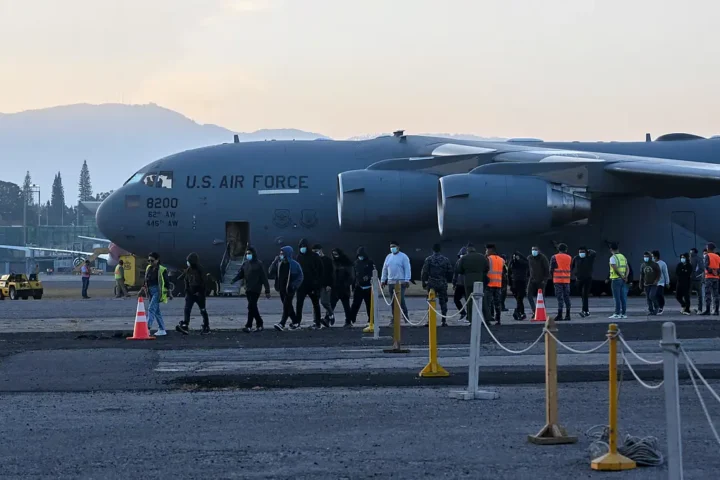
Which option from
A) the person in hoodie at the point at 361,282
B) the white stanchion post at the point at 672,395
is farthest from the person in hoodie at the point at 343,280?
the white stanchion post at the point at 672,395

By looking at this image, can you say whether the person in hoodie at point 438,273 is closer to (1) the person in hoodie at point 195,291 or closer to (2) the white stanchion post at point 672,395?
(1) the person in hoodie at point 195,291

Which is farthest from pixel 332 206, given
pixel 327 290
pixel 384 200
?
pixel 327 290

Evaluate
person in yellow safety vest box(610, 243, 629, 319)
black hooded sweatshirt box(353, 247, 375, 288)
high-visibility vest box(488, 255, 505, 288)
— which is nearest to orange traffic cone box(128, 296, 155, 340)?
black hooded sweatshirt box(353, 247, 375, 288)

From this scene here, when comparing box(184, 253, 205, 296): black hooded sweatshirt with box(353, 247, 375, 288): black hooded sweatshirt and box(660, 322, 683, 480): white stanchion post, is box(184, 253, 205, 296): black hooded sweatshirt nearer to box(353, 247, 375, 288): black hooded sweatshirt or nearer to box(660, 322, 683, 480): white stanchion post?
box(353, 247, 375, 288): black hooded sweatshirt

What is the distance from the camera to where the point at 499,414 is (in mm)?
10672

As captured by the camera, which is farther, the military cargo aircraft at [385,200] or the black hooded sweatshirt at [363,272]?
the military cargo aircraft at [385,200]

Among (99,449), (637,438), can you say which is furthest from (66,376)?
(637,438)

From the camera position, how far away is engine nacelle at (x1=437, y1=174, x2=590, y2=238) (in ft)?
89.5

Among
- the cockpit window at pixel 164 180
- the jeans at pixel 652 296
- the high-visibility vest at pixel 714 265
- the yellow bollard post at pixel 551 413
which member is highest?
the cockpit window at pixel 164 180

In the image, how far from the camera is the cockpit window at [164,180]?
100 ft

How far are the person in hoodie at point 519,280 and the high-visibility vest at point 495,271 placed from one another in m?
1.11

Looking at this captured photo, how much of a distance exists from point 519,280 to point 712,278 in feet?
12.9

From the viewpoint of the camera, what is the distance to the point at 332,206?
98.5 ft

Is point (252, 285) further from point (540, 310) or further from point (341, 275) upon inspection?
point (540, 310)
